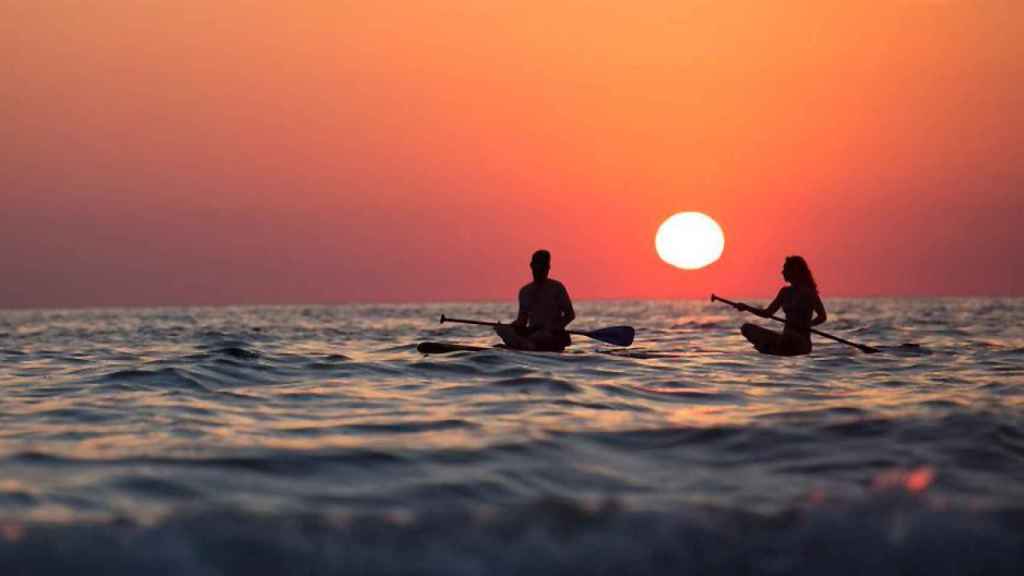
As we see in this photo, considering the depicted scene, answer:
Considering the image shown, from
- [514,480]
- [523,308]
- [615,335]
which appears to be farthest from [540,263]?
[514,480]

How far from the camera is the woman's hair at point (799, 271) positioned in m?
16.7

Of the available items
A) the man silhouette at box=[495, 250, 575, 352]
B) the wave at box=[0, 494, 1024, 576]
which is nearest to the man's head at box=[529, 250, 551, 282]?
the man silhouette at box=[495, 250, 575, 352]

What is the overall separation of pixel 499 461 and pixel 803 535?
2563 mm

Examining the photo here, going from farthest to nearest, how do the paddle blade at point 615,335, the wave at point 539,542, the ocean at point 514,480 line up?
1. the paddle blade at point 615,335
2. the ocean at point 514,480
3. the wave at point 539,542

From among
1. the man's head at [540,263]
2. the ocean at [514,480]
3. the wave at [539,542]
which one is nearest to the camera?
the wave at [539,542]

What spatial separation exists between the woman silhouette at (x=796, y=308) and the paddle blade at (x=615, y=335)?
2481 mm

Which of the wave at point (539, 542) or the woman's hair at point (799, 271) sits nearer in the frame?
the wave at point (539, 542)

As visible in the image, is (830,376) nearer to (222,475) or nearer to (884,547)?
(884,547)

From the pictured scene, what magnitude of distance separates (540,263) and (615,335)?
3404 millimetres

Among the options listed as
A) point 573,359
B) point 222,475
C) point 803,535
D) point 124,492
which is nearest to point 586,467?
point 803,535

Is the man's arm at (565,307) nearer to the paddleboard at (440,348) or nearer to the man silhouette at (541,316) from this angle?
the man silhouette at (541,316)

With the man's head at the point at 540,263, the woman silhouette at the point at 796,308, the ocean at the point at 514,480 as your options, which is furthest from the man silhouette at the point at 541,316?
the ocean at the point at 514,480

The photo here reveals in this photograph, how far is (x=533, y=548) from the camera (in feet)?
18.4

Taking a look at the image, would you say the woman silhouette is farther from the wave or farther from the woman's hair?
the wave
